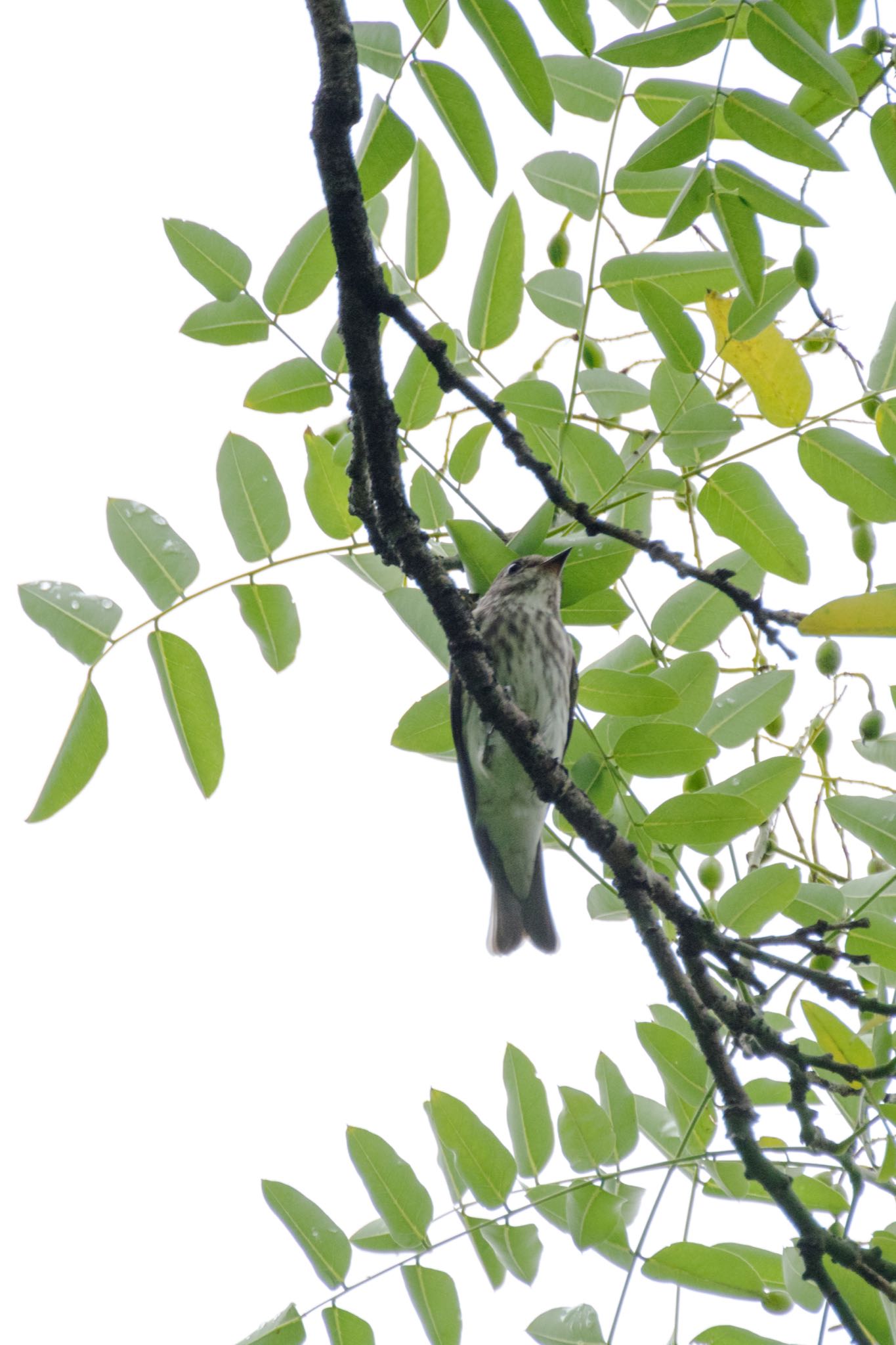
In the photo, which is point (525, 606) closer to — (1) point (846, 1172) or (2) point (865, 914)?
(2) point (865, 914)

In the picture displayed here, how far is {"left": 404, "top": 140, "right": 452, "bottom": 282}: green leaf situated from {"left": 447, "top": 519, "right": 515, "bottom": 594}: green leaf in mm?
882

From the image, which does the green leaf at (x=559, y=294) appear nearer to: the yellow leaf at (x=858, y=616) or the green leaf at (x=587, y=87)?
the green leaf at (x=587, y=87)

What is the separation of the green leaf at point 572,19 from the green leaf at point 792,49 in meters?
0.33

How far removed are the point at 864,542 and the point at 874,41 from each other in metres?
1.20

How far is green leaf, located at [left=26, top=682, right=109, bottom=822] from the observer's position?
2914mm

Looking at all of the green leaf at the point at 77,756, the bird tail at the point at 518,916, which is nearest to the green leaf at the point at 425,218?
the green leaf at the point at 77,756

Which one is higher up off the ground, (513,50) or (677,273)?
(677,273)

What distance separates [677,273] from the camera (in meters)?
3.14

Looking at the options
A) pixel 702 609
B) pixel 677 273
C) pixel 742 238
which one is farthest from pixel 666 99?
pixel 702 609

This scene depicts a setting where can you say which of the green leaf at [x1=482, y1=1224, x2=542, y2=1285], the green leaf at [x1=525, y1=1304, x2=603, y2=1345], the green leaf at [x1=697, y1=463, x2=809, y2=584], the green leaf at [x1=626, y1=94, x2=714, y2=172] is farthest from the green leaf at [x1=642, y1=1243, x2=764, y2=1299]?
the green leaf at [x1=626, y1=94, x2=714, y2=172]

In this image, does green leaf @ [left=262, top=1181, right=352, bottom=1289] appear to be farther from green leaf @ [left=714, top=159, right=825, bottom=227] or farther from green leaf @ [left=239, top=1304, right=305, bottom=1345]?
green leaf @ [left=714, top=159, right=825, bottom=227]

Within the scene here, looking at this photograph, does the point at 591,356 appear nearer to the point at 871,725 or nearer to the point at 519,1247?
the point at 871,725

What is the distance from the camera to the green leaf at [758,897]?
3102mm

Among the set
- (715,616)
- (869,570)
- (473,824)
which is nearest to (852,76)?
(869,570)
